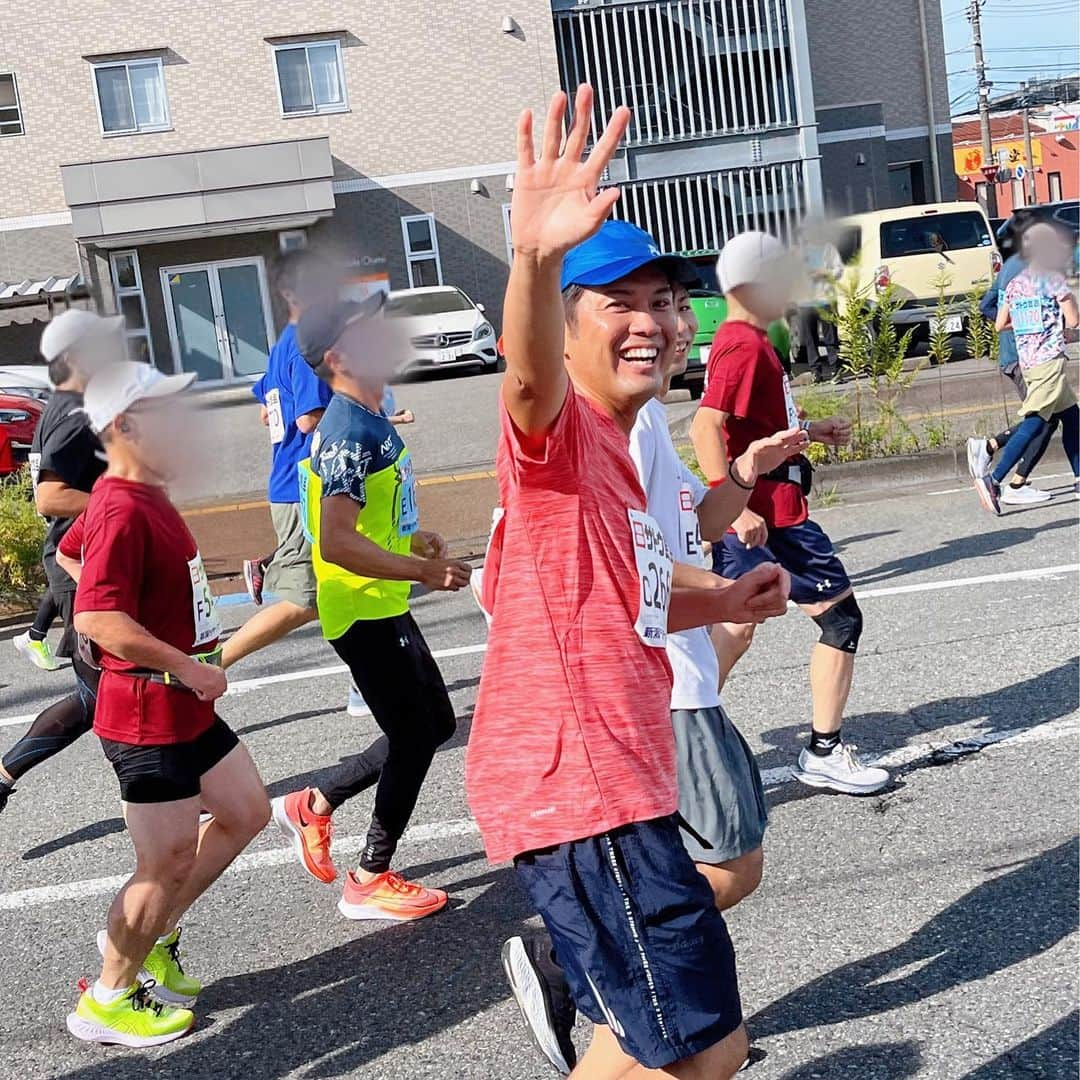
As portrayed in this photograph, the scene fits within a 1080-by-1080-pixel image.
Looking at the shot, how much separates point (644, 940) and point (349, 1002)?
171 cm

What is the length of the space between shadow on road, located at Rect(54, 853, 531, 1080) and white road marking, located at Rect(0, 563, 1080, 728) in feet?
9.88

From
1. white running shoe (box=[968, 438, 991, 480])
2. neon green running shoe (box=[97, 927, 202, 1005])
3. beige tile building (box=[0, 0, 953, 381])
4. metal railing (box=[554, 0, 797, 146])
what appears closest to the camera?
neon green running shoe (box=[97, 927, 202, 1005])

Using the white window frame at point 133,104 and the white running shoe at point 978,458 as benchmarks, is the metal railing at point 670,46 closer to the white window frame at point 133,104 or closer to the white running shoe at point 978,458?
the white window frame at point 133,104

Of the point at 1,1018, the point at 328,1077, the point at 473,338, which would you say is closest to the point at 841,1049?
the point at 328,1077

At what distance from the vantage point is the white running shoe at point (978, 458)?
357 inches

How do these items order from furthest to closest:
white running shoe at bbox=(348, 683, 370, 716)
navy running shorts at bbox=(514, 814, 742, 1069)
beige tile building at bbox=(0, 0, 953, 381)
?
beige tile building at bbox=(0, 0, 953, 381), white running shoe at bbox=(348, 683, 370, 716), navy running shorts at bbox=(514, 814, 742, 1069)

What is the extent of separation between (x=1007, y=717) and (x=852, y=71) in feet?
106

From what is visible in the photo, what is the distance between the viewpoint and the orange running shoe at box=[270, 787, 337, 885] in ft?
14.1

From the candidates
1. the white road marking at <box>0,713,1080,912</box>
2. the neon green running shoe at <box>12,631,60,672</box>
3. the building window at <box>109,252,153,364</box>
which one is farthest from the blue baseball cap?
the neon green running shoe at <box>12,631,60,672</box>

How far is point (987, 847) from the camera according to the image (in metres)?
4.22

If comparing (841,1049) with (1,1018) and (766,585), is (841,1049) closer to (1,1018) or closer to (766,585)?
(766,585)

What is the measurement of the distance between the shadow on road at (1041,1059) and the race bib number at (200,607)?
203 cm

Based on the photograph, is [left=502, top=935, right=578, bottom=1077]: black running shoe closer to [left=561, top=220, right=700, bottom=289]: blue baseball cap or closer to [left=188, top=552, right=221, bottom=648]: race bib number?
[left=188, top=552, right=221, bottom=648]: race bib number

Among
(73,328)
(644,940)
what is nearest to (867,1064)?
(644,940)
